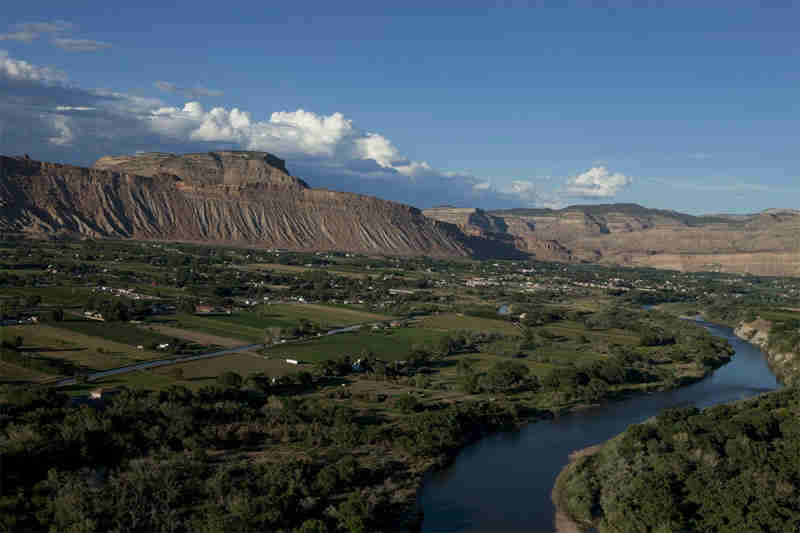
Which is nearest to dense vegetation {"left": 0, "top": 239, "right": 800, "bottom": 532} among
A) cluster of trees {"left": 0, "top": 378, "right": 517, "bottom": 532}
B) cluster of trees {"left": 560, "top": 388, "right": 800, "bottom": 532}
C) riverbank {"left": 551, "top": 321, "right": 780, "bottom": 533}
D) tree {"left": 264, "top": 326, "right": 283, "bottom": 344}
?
cluster of trees {"left": 0, "top": 378, "right": 517, "bottom": 532}

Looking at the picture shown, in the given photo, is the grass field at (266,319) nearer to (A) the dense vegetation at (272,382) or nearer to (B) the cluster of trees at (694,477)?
Answer: (A) the dense vegetation at (272,382)

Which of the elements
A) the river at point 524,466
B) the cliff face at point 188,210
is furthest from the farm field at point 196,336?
the cliff face at point 188,210

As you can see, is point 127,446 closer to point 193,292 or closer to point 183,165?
point 193,292

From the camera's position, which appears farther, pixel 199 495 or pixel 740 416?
pixel 740 416

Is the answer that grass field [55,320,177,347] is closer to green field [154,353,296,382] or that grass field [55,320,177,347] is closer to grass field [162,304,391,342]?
grass field [162,304,391,342]

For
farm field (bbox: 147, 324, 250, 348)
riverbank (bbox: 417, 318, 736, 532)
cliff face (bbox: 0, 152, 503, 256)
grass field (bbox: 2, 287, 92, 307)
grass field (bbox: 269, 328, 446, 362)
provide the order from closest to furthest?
riverbank (bbox: 417, 318, 736, 532)
grass field (bbox: 269, 328, 446, 362)
farm field (bbox: 147, 324, 250, 348)
grass field (bbox: 2, 287, 92, 307)
cliff face (bbox: 0, 152, 503, 256)

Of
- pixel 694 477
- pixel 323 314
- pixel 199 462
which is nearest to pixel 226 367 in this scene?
pixel 199 462

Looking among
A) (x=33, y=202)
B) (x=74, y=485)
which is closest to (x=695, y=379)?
(x=74, y=485)
